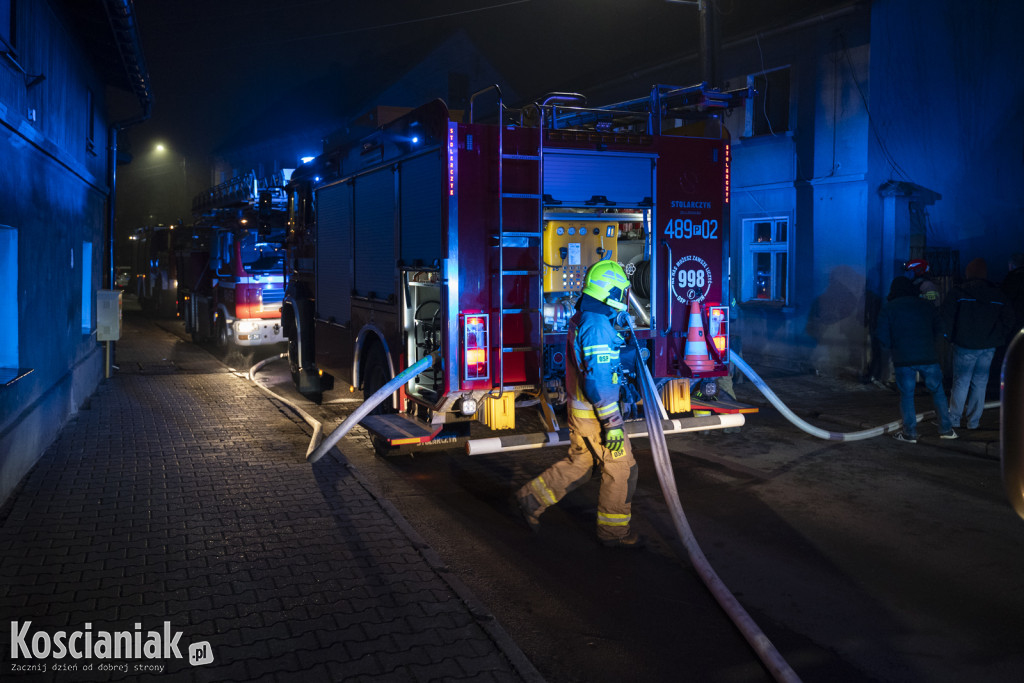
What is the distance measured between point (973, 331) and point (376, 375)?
6250 millimetres

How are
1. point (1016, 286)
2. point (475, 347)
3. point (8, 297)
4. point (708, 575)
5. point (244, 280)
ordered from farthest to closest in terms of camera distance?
point (244, 280), point (1016, 286), point (8, 297), point (475, 347), point (708, 575)

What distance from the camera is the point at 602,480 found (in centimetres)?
564

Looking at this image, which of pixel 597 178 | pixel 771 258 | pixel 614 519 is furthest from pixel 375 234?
pixel 771 258

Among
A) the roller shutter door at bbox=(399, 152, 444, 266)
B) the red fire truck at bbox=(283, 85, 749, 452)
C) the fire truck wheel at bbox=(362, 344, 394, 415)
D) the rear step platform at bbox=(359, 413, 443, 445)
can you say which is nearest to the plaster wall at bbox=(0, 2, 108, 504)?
the rear step platform at bbox=(359, 413, 443, 445)

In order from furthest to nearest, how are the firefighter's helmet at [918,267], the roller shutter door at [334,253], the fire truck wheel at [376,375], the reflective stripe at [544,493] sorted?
1. the roller shutter door at [334,253]
2. the firefighter's helmet at [918,267]
3. the fire truck wheel at [376,375]
4. the reflective stripe at [544,493]

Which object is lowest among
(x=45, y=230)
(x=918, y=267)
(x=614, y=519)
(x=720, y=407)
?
(x=614, y=519)

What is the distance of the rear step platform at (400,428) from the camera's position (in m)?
7.02

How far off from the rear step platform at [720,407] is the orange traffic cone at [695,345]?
13.6 inches

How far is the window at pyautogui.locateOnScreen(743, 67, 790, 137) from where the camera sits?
1494 cm

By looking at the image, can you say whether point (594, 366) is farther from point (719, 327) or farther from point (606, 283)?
point (719, 327)

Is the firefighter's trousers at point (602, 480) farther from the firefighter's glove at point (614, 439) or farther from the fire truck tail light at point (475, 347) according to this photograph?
the fire truck tail light at point (475, 347)

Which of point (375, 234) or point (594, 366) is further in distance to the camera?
point (375, 234)

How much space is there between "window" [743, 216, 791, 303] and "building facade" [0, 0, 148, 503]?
10539 mm

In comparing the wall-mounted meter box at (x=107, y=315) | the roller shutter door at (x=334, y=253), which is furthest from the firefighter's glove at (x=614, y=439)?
the wall-mounted meter box at (x=107, y=315)
